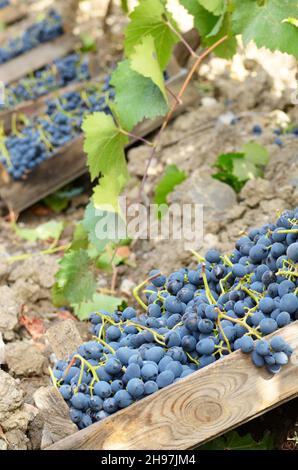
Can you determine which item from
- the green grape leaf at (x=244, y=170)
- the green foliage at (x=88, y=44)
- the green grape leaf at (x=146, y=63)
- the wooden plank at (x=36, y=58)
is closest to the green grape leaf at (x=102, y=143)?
the green grape leaf at (x=146, y=63)

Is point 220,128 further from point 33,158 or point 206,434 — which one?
point 206,434

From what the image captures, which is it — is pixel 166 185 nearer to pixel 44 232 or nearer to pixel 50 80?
pixel 44 232

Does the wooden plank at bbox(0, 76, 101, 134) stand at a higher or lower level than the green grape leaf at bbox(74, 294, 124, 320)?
higher

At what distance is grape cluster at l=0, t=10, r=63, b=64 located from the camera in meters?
5.42

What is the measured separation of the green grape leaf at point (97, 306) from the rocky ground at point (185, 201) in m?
0.06

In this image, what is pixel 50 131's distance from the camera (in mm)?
4281

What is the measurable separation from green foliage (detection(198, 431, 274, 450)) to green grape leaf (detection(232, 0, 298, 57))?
1.23 metres

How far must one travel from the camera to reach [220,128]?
3.95m

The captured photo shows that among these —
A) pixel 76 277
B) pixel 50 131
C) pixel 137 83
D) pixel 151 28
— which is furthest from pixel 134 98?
pixel 50 131

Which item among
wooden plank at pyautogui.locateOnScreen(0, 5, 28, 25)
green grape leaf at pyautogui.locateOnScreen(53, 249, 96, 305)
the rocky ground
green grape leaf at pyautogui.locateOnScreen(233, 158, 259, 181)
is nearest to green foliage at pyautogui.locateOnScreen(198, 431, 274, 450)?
the rocky ground

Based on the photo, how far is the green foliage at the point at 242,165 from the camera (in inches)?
135

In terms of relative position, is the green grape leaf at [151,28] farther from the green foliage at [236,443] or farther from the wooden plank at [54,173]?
the green foliage at [236,443]

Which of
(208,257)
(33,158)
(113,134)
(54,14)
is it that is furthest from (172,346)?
(54,14)

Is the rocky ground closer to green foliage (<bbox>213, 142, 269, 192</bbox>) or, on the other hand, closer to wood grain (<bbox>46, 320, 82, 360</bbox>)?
green foliage (<bbox>213, 142, 269, 192</bbox>)
